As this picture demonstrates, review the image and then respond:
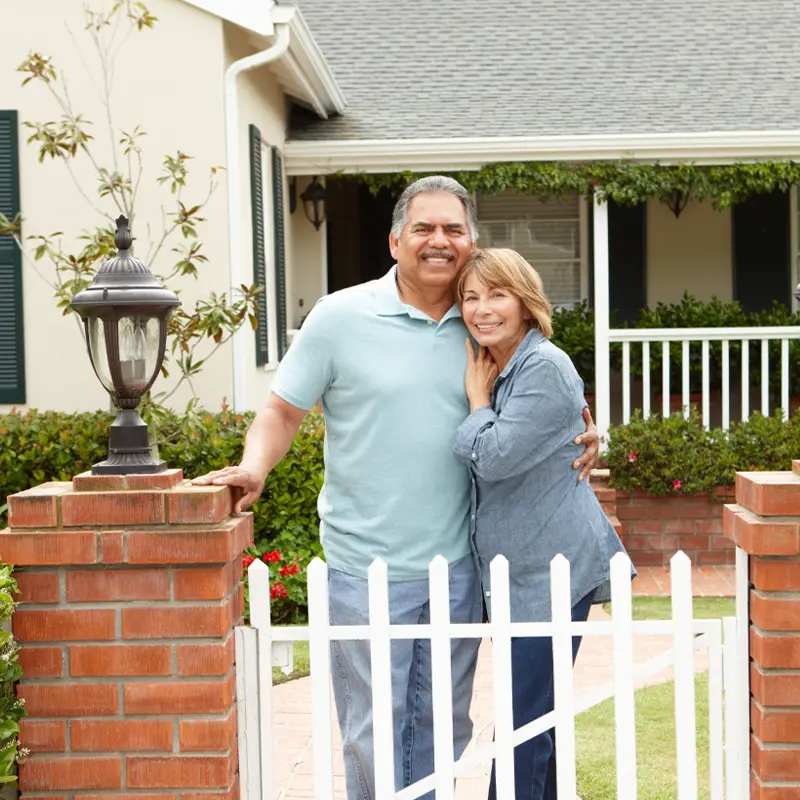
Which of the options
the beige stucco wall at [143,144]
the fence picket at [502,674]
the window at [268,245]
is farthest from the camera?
the window at [268,245]

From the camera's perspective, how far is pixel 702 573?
7867 millimetres

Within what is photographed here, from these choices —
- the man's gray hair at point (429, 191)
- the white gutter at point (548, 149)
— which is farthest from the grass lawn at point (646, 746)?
the white gutter at point (548, 149)

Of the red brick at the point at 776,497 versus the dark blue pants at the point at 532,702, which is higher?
the red brick at the point at 776,497

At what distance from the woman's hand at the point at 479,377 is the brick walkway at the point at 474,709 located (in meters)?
1.72

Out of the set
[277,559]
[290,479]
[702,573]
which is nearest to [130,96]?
[290,479]

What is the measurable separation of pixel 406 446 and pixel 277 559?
3708mm

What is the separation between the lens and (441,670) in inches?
106

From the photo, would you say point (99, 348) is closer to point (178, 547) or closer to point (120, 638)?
point (178, 547)

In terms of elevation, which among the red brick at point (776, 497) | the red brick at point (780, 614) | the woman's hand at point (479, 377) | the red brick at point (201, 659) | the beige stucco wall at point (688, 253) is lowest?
the red brick at point (201, 659)

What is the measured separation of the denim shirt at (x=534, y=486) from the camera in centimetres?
288

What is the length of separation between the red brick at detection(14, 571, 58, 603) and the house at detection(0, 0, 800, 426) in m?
4.79

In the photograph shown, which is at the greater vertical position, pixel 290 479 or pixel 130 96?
pixel 130 96

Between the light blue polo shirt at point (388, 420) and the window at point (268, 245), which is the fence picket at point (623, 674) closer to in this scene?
the light blue polo shirt at point (388, 420)

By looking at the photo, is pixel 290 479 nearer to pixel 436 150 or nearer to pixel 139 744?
pixel 436 150
